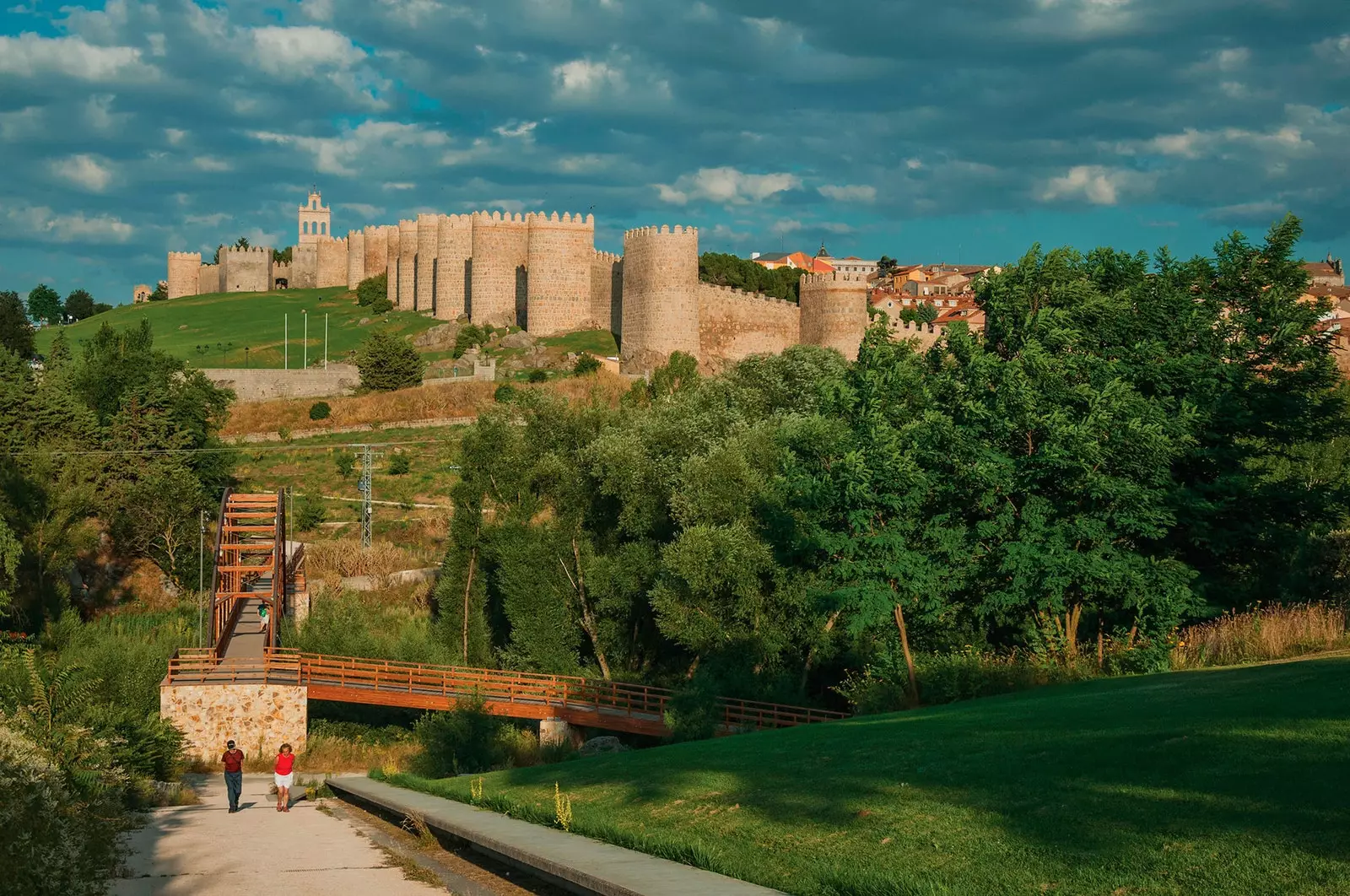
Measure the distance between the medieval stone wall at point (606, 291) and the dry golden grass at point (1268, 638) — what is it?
57.2 m

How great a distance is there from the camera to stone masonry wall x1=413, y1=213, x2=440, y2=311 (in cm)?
8562

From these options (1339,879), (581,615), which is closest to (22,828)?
(1339,879)

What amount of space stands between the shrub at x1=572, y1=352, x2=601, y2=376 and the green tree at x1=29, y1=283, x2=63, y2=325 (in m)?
88.3

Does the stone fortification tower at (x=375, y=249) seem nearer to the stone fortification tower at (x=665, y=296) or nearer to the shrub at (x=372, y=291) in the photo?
the shrub at (x=372, y=291)

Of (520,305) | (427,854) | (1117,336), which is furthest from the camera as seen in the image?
(520,305)

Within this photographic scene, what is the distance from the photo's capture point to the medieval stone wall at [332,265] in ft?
354

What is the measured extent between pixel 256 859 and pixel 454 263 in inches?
2870

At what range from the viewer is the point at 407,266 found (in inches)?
3558

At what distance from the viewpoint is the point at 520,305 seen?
77750 millimetres

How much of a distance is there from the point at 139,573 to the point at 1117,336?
101 ft

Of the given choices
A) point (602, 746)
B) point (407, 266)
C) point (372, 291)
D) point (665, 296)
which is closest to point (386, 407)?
point (665, 296)

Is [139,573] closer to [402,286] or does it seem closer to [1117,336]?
[1117,336]

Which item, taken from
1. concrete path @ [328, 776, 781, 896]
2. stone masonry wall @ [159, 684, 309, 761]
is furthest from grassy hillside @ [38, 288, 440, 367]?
concrete path @ [328, 776, 781, 896]

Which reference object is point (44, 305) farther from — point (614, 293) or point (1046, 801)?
point (1046, 801)
